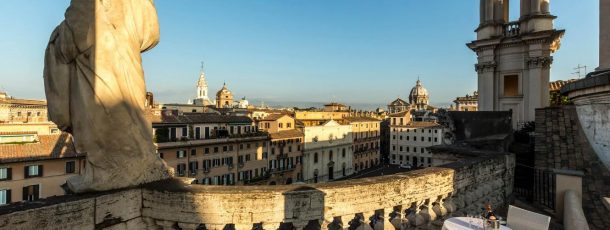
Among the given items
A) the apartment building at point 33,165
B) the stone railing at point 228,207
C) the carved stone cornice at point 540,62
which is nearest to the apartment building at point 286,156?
the apartment building at point 33,165

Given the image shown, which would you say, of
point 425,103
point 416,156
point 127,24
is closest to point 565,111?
point 127,24

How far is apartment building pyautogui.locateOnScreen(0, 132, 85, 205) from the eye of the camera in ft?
86.5

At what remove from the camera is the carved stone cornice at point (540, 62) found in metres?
19.5

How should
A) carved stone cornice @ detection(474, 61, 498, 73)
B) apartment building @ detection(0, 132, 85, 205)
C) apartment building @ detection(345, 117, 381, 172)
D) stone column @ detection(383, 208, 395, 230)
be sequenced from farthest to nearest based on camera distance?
1. apartment building @ detection(345, 117, 381, 172)
2. apartment building @ detection(0, 132, 85, 205)
3. carved stone cornice @ detection(474, 61, 498, 73)
4. stone column @ detection(383, 208, 395, 230)

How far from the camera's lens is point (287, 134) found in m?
55.2

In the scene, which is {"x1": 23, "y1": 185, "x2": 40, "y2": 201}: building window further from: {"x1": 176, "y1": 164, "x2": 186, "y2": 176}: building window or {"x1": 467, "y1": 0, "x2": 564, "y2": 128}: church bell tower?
{"x1": 467, "y1": 0, "x2": 564, "y2": 128}: church bell tower

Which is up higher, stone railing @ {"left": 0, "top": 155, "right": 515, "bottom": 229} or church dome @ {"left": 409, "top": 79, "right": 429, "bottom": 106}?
church dome @ {"left": 409, "top": 79, "right": 429, "bottom": 106}

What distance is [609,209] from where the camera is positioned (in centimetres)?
685

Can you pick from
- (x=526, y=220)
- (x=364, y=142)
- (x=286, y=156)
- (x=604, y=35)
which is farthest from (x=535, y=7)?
(x=364, y=142)

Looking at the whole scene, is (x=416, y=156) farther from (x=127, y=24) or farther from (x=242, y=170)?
(x=127, y=24)

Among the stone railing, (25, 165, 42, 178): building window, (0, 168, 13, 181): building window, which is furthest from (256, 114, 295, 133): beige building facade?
the stone railing

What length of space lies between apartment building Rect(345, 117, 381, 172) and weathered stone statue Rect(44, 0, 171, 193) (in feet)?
220

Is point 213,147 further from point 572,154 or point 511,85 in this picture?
point 572,154

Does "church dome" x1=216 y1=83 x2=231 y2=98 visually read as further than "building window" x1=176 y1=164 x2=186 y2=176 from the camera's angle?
Yes
